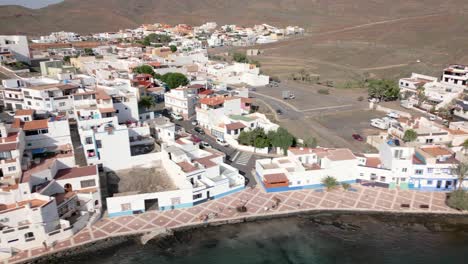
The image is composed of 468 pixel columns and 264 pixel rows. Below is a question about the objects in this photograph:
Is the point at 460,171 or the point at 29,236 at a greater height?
the point at 460,171

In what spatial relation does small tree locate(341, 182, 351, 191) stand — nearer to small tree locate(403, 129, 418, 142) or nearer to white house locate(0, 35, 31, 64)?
small tree locate(403, 129, 418, 142)

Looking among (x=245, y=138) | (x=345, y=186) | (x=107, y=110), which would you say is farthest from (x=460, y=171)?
(x=107, y=110)

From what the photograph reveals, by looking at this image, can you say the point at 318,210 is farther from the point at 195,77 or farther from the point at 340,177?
the point at 195,77

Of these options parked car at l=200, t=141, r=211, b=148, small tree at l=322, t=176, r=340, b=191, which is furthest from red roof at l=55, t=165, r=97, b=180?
small tree at l=322, t=176, r=340, b=191

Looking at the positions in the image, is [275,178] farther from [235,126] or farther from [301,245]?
[235,126]

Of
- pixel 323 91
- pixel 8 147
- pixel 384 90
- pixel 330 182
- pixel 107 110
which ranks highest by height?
pixel 107 110

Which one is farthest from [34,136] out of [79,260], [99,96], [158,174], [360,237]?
[360,237]

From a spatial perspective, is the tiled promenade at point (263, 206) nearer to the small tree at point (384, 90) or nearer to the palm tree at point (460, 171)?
the palm tree at point (460, 171)
